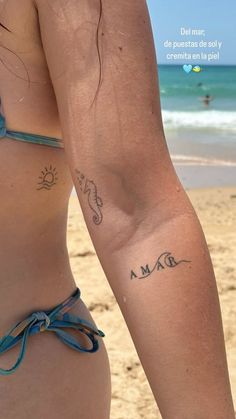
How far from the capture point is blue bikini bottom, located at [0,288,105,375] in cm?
91

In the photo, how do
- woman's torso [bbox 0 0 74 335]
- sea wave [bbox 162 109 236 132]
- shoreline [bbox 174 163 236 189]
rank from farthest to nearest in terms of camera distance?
1. sea wave [bbox 162 109 236 132]
2. shoreline [bbox 174 163 236 189]
3. woman's torso [bbox 0 0 74 335]

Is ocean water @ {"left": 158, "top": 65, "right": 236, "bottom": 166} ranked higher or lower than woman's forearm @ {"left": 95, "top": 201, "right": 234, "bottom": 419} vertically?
higher

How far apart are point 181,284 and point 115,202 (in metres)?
0.12

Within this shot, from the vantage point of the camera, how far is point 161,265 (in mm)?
740

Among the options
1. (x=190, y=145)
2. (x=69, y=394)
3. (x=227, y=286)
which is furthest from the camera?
(x=190, y=145)

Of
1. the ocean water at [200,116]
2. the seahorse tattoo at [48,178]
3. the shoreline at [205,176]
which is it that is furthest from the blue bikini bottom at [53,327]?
the ocean water at [200,116]

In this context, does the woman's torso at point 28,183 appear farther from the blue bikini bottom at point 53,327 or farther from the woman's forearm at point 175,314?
the woman's forearm at point 175,314

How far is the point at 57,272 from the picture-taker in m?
1.01

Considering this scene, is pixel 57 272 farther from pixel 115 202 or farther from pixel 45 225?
pixel 115 202

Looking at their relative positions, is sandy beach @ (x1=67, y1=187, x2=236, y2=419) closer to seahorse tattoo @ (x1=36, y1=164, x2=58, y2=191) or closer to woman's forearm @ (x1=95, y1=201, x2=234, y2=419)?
seahorse tattoo @ (x1=36, y1=164, x2=58, y2=191)

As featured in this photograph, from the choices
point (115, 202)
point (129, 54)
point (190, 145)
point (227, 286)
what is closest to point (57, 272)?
point (115, 202)

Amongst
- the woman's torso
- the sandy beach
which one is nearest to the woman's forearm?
the woman's torso

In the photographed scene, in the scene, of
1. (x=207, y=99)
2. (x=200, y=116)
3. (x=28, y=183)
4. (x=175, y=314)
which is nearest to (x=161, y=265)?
(x=175, y=314)

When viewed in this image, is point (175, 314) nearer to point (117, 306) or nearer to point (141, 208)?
point (141, 208)
